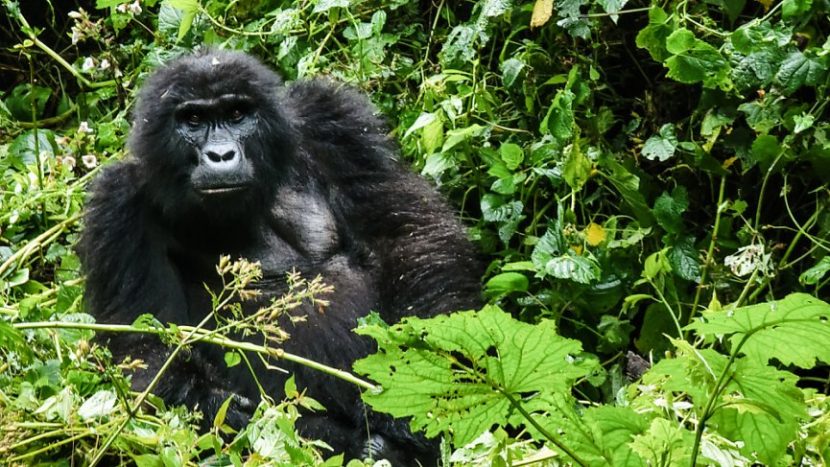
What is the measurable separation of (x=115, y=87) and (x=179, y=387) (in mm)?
2328

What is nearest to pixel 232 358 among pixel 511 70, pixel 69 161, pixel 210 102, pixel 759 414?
pixel 759 414

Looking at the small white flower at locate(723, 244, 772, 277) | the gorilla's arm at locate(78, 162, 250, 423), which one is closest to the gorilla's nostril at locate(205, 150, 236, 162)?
the gorilla's arm at locate(78, 162, 250, 423)

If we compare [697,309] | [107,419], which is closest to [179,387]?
[107,419]

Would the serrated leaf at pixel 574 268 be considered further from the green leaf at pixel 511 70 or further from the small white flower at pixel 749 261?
the green leaf at pixel 511 70

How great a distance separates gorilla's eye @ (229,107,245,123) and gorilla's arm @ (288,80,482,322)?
11.1 inches

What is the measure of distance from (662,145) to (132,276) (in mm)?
1852

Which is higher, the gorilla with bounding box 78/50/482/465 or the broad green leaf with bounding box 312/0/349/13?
the broad green leaf with bounding box 312/0/349/13

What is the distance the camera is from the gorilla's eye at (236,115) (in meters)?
4.29

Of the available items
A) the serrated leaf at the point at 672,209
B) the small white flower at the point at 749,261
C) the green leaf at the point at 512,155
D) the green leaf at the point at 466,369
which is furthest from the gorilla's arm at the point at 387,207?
the green leaf at the point at 466,369

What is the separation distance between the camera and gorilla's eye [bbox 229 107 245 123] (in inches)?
169

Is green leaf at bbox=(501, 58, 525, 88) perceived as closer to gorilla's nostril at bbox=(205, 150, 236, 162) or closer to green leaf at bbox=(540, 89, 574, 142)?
green leaf at bbox=(540, 89, 574, 142)

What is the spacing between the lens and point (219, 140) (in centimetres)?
418

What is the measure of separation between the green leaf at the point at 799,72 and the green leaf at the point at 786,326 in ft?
6.73

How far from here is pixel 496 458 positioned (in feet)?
7.68
